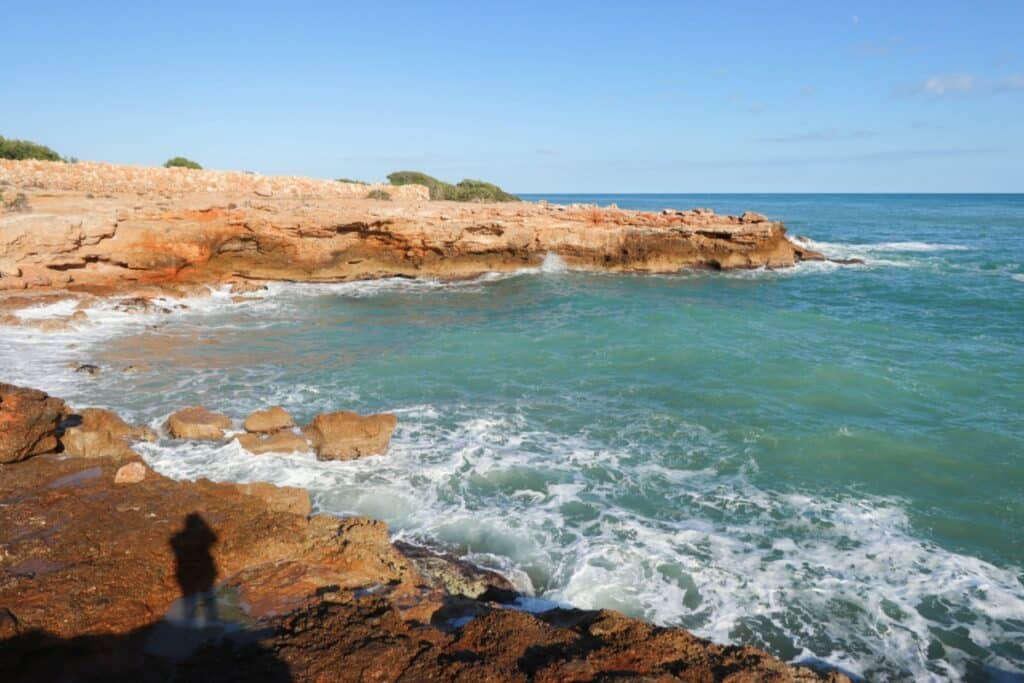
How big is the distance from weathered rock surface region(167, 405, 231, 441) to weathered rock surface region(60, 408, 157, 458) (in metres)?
0.37

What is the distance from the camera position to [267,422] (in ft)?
29.5

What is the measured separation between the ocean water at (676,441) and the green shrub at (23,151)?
60.1 ft

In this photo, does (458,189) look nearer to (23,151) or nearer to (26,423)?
(23,151)

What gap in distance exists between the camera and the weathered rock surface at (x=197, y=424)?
8.80m

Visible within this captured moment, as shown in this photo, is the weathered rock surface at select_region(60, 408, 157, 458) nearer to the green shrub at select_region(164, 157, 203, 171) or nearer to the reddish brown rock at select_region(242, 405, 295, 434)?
the reddish brown rock at select_region(242, 405, 295, 434)

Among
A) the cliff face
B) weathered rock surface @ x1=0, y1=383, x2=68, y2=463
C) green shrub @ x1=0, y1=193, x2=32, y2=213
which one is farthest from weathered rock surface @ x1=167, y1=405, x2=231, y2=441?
green shrub @ x1=0, y1=193, x2=32, y2=213

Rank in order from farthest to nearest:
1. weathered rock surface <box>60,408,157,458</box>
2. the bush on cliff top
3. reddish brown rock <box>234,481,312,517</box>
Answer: the bush on cliff top < weathered rock surface <box>60,408,157,458</box> < reddish brown rock <box>234,481,312,517</box>

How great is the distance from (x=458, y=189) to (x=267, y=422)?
1173 inches

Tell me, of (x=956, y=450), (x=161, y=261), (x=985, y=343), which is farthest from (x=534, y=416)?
(x=161, y=261)

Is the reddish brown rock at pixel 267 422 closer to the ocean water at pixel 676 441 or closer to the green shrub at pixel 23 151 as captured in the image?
the ocean water at pixel 676 441

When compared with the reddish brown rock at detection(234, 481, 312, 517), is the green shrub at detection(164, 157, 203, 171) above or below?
above

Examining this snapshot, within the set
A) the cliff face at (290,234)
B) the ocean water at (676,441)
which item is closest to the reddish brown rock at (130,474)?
the ocean water at (676,441)

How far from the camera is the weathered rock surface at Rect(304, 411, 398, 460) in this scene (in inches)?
329

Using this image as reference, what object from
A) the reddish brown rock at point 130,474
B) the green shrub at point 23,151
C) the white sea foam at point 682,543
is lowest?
the white sea foam at point 682,543
